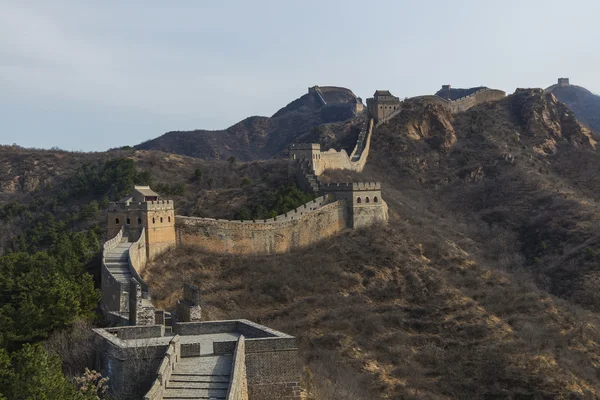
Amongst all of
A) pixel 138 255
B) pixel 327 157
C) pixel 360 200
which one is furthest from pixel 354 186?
pixel 138 255

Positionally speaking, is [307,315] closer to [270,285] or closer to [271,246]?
[270,285]

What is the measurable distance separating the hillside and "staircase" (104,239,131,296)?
6.17 feet

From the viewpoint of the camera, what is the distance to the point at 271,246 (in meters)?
39.3

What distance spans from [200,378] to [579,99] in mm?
162351

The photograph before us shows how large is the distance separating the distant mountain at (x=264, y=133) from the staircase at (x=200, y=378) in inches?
3660

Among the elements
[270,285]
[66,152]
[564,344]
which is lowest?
[564,344]

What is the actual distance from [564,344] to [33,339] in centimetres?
2688

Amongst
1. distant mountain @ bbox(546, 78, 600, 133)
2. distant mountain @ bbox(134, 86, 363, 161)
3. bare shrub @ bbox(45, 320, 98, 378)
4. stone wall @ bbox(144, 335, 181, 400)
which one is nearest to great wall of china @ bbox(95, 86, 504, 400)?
stone wall @ bbox(144, 335, 181, 400)

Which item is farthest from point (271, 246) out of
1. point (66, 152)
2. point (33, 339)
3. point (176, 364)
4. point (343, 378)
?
point (66, 152)

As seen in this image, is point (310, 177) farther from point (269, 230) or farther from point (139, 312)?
point (139, 312)

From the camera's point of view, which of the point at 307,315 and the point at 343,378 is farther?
the point at 307,315

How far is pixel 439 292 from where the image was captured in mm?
39594

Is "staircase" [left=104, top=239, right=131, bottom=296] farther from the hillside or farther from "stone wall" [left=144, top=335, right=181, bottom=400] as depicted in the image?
"stone wall" [left=144, top=335, right=181, bottom=400]

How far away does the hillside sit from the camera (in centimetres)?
3219
